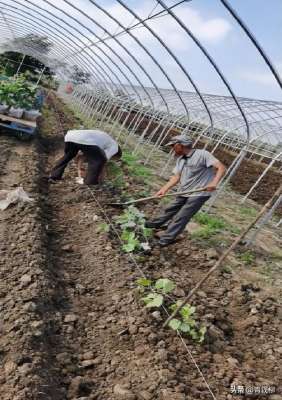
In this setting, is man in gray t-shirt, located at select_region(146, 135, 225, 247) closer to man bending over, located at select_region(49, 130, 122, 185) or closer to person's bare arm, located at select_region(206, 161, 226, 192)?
person's bare arm, located at select_region(206, 161, 226, 192)

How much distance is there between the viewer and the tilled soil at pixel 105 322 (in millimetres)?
2881

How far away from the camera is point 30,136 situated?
10.5m

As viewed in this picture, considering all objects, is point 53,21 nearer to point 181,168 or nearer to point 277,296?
point 181,168

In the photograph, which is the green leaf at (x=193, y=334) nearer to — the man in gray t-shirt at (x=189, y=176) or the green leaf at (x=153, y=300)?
the green leaf at (x=153, y=300)

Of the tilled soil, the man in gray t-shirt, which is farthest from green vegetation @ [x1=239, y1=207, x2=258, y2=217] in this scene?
the man in gray t-shirt

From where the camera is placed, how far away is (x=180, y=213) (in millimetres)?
5457

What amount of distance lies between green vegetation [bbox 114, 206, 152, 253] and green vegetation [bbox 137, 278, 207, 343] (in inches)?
36.8

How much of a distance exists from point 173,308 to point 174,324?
40 cm

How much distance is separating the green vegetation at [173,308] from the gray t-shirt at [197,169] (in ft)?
5.25

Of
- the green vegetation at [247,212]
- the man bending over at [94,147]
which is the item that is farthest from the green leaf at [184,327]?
the green vegetation at [247,212]

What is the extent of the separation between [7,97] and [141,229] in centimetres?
586

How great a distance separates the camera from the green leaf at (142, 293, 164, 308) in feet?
12.2

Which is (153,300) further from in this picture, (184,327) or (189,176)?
(189,176)

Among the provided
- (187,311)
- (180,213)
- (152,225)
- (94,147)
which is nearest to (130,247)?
(180,213)
